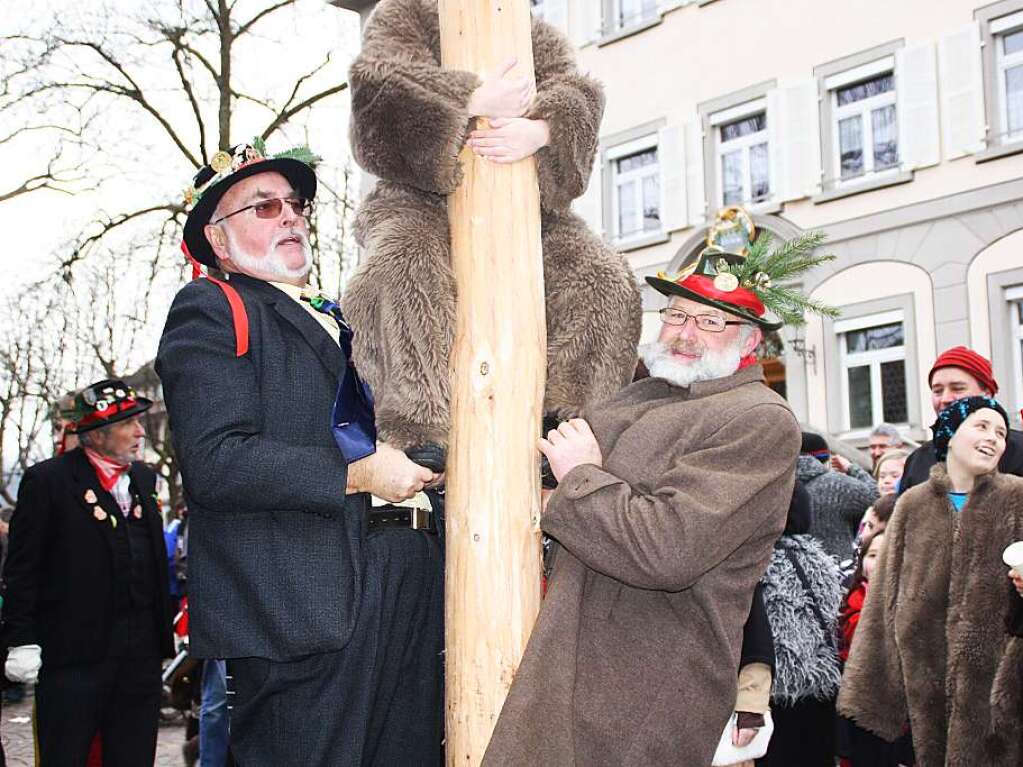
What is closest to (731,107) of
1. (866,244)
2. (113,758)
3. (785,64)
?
(785,64)

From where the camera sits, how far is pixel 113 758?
19.1 feet

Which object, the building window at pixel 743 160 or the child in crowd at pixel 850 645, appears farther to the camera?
the building window at pixel 743 160

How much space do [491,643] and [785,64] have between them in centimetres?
1520

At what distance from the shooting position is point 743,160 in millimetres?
17609

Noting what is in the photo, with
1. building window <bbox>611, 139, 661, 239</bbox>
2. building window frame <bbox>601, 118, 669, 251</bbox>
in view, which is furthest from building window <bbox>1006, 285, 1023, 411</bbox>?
building window <bbox>611, 139, 661, 239</bbox>

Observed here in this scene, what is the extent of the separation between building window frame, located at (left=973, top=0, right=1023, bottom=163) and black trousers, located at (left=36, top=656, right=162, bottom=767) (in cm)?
1228

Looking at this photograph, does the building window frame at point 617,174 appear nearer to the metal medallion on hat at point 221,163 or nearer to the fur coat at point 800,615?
the fur coat at point 800,615

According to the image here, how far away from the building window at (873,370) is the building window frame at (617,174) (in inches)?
132

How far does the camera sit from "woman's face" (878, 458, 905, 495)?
848 centimetres

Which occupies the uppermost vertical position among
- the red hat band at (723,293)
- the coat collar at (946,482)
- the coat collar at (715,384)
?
the red hat band at (723,293)

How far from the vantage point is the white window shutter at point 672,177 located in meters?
18.0

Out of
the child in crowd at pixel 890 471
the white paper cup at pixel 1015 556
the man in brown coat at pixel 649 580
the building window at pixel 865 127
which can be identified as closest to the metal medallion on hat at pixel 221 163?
the man in brown coat at pixel 649 580

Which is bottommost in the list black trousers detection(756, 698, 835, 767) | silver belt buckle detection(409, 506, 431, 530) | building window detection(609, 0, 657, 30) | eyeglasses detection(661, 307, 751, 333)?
black trousers detection(756, 698, 835, 767)

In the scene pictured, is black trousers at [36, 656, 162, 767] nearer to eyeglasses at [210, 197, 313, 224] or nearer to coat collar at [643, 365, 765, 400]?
eyeglasses at [210, 197, 313, 224]
